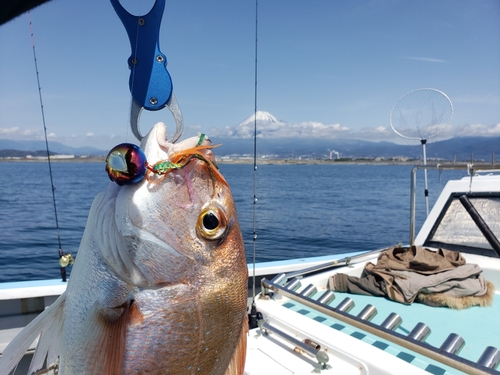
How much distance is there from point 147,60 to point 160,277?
2.82ft

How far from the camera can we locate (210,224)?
1.25m

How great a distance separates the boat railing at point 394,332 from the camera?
7.23ft

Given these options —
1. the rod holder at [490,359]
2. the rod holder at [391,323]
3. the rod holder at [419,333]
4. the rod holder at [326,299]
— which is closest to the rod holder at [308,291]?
the rod holder at [326,299]

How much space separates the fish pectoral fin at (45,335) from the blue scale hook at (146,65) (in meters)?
0.71

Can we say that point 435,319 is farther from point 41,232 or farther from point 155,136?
point 41,232

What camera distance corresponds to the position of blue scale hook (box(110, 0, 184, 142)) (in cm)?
152

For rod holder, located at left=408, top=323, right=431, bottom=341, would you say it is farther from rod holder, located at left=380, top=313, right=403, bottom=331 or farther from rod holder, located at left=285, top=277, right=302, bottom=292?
rod holder, located at left=285, top=277, right=302, bottom=292

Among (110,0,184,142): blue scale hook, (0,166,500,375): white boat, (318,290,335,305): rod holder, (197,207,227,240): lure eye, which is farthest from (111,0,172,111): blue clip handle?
(318,290,335,305): rod holder

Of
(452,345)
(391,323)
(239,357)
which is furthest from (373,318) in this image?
(239,357)

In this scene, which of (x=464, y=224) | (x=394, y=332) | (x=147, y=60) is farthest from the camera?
(x=464, y=224)

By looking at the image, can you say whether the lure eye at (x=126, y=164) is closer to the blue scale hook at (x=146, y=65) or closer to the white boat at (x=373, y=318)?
the blue scale hook at (x=146, y=65)

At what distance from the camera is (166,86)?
1561 mm

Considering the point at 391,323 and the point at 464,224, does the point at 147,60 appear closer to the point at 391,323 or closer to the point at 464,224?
the point at 391,323

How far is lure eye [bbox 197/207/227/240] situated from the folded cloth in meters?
3.07
